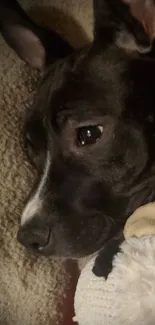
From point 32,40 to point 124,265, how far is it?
941mm

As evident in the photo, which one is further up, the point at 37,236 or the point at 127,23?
the point at 127,23

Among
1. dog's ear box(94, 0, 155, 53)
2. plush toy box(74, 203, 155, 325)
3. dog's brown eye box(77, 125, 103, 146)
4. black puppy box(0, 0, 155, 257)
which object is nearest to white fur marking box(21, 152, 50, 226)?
black puppy box(0, 0, 155, 257)

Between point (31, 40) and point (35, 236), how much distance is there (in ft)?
2.38

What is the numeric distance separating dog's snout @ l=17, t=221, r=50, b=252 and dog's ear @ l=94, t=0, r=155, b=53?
1.86 feet

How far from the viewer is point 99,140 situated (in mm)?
1540

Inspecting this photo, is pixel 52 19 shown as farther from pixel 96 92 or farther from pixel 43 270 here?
pixel 43 270

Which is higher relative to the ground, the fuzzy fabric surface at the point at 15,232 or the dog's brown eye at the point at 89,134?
the dog's brown eye at the point at 89,134

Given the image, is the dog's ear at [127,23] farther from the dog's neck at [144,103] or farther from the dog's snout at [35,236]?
the dog's snout at [35,236]

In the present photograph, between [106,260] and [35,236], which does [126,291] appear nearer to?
[106,260]

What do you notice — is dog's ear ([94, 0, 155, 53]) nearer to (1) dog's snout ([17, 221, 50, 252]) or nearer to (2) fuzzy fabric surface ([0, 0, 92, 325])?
(2) fuzzy fabric surface ([0, 0, 92, 325])

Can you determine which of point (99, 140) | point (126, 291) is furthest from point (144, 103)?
point (126, 291)

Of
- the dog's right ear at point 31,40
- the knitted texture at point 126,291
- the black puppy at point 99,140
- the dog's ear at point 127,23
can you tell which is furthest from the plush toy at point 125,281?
the dog's right ear at point 31,40

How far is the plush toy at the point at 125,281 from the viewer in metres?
1.26

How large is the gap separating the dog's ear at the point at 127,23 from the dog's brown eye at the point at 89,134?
279mm
